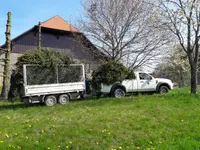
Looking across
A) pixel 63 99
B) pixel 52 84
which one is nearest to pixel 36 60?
pixel 52 84

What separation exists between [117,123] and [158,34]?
513 inches

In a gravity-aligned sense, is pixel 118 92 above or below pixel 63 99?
above

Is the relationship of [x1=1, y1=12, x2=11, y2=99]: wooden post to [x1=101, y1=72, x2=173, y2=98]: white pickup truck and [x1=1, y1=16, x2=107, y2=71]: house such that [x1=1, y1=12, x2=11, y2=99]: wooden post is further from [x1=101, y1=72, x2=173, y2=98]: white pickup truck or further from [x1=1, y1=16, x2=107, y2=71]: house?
[x1=1, y1=16, x2=107, y2=71]: house

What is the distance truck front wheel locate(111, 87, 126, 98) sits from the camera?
43.2 ft

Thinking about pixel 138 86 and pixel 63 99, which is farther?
pixel 138 86

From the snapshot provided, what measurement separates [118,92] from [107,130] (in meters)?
6.82

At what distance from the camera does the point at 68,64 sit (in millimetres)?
12156

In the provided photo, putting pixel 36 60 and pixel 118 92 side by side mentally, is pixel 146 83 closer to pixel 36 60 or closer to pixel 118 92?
pixel 118 92

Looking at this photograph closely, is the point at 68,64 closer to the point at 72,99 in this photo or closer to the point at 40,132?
the point at 72,99

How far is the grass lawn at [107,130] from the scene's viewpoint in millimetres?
5707

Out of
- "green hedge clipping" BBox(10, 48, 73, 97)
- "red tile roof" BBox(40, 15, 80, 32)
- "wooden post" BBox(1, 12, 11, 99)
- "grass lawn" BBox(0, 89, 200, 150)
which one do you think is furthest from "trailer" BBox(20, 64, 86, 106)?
"red tile roof" BBox(40, 15, 80, 32)

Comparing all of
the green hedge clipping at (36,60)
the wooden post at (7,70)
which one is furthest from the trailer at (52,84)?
the wooden post at (7,70)

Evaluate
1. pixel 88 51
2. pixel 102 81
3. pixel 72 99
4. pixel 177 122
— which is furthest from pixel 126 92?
pixel 88 51

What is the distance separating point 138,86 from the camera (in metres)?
13.9
